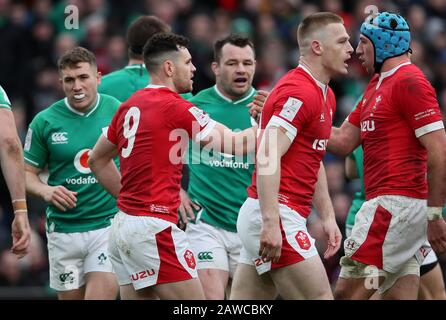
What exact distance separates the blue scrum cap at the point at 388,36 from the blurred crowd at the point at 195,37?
548cm

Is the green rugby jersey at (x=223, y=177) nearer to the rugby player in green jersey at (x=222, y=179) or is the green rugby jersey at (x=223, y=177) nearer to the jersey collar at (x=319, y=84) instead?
the rugby player in green jersey at (x=222, y=179)

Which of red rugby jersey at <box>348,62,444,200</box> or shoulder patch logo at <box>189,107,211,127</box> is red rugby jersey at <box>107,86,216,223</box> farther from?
red rugby jersey at <box>348,62,444,200</box>

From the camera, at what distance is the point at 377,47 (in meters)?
8.02

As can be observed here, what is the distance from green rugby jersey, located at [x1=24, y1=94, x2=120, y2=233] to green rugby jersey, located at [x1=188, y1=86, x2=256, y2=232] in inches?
33.3

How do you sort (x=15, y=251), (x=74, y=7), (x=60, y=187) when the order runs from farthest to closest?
(x=74, y=7), (x=60, y=187), (x=15, y=251)

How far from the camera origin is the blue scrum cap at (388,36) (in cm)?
796

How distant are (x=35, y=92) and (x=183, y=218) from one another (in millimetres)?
6156

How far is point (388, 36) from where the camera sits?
7.96 meters

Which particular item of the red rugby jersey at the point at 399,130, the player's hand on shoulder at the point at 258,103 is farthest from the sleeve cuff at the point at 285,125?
the red rugby jersey at the point at 399,130

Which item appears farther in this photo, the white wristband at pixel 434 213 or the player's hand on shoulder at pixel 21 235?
the white wristband at pixel 434 213

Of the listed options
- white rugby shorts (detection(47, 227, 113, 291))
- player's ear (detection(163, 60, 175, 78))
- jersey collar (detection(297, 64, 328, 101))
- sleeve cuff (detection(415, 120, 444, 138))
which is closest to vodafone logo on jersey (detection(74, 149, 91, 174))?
white rugby shorts (detection(47, 227, 113, 291))

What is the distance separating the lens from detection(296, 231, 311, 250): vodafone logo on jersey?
24.5ft
